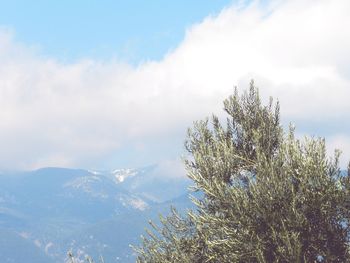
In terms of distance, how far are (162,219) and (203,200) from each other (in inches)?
121

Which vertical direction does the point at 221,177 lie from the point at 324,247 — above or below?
above

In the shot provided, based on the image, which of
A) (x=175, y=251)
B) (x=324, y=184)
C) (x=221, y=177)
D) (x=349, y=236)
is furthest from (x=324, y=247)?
(x=175, y=251)

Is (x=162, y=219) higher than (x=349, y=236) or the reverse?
higher

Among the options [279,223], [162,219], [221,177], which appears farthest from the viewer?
[162,219]

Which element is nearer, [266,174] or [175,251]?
[266,174]

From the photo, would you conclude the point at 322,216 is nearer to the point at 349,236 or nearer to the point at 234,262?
the point at 349,236

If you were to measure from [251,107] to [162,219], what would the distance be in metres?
8.42

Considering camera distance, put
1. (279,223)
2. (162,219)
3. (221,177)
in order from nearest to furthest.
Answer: (279,223) → (221,177) → (162,219)

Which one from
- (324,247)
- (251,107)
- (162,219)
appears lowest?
(324,247)

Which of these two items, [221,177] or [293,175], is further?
[221,177]

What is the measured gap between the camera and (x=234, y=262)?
19.9 metres

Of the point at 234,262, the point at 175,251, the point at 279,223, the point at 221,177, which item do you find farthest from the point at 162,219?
the point at 279,223

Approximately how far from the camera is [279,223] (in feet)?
63.2

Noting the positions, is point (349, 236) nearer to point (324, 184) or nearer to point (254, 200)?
point (324, 184)
